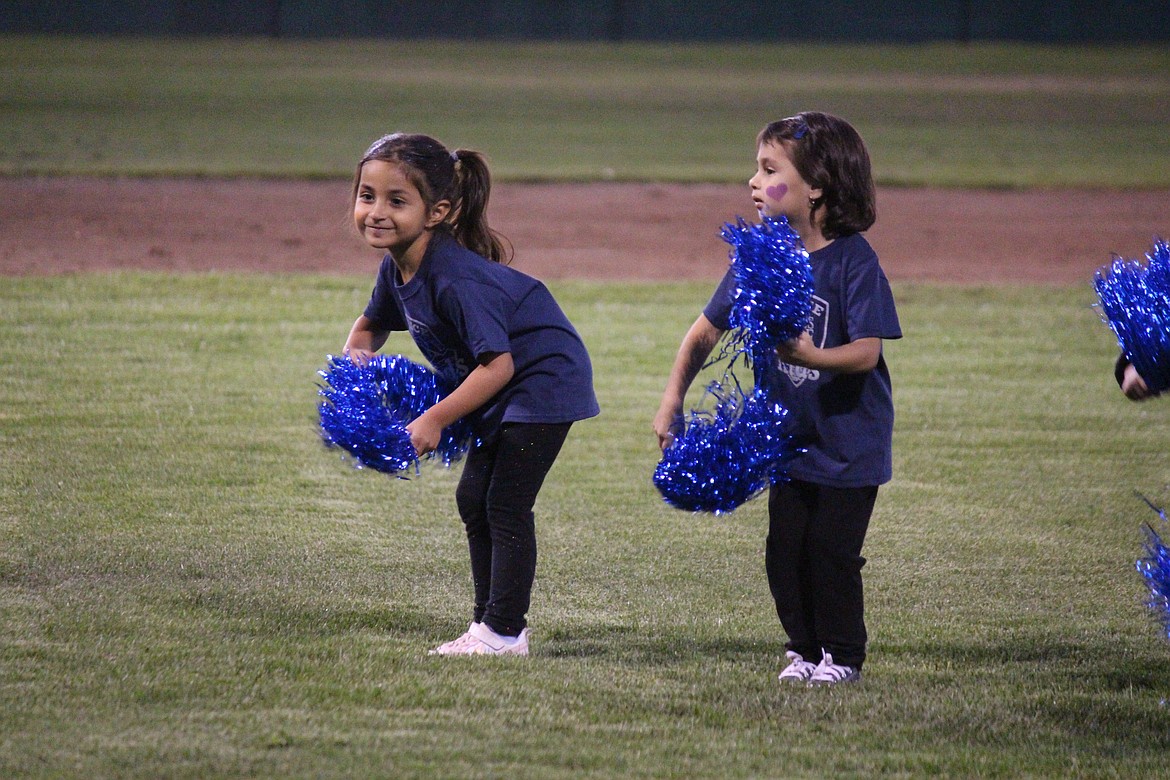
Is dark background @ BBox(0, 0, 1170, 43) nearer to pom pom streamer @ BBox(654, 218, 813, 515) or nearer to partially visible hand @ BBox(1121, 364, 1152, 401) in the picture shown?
pom pom streamer @ BBox(654, 218, 813, 515)

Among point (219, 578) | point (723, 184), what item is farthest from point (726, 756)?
point (723, 184)

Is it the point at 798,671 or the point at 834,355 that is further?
the point at 798,671

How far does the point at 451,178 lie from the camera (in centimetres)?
312

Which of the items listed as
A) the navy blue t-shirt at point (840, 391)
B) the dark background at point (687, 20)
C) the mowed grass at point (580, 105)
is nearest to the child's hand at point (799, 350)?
the navy blue t-shirt at point (840, 391)

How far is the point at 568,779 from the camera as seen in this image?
7.95 ft

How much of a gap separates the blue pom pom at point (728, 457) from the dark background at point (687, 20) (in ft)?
100

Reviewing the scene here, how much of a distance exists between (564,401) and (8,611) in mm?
1291

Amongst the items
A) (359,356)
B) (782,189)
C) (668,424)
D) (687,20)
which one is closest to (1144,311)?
(782,189)

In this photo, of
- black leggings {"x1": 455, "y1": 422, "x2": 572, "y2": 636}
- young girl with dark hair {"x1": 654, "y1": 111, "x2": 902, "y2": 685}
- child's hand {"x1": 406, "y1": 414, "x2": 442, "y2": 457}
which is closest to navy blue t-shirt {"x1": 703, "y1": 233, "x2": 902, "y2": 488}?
young girl with dark hair {"x1": 654, "y1": 111, "x2": 902, "y2": 685}

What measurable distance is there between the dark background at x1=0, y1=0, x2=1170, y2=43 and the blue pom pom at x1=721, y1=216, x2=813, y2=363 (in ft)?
101

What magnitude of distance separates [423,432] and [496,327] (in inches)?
9.8

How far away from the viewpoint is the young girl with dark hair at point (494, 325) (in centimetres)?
306

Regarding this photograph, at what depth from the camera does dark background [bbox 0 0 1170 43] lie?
1270 inches

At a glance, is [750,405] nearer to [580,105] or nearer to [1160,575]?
[1160,575]
